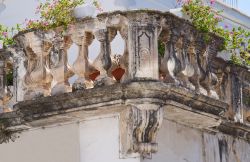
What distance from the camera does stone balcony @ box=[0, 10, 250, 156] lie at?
891cm

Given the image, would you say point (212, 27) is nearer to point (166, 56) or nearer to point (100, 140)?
point (166, 56)

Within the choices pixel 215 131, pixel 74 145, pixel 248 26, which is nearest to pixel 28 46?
pixel 74 145

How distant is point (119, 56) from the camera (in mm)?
9711

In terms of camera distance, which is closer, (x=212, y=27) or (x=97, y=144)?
(x=97, y=144)

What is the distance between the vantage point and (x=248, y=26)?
16.2 metres

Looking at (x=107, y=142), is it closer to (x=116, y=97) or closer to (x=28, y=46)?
(x=116, y=97)

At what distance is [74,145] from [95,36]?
1285 mm

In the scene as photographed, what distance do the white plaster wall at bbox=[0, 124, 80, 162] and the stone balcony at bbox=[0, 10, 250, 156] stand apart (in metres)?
0.21

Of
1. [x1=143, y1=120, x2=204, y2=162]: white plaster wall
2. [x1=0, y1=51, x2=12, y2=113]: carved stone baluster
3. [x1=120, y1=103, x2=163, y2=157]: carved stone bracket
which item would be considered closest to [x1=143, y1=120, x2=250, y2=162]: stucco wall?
[x1=143, y1=120, x2=204, y2=162]: white plaster wall

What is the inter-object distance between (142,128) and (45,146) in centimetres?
149

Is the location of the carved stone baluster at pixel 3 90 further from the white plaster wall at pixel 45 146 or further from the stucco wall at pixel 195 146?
the stucco wall at pixel 195 146

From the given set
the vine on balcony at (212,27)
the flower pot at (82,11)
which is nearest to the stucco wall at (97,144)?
the vine on balcony at (212,27)

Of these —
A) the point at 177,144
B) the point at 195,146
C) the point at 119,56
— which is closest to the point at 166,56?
the point at 119,56

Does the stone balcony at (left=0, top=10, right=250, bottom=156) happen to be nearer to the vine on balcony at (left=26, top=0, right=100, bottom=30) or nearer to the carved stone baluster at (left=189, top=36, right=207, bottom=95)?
the carved stone baluster at (left=189, top=36, right=207, bottom=95)
